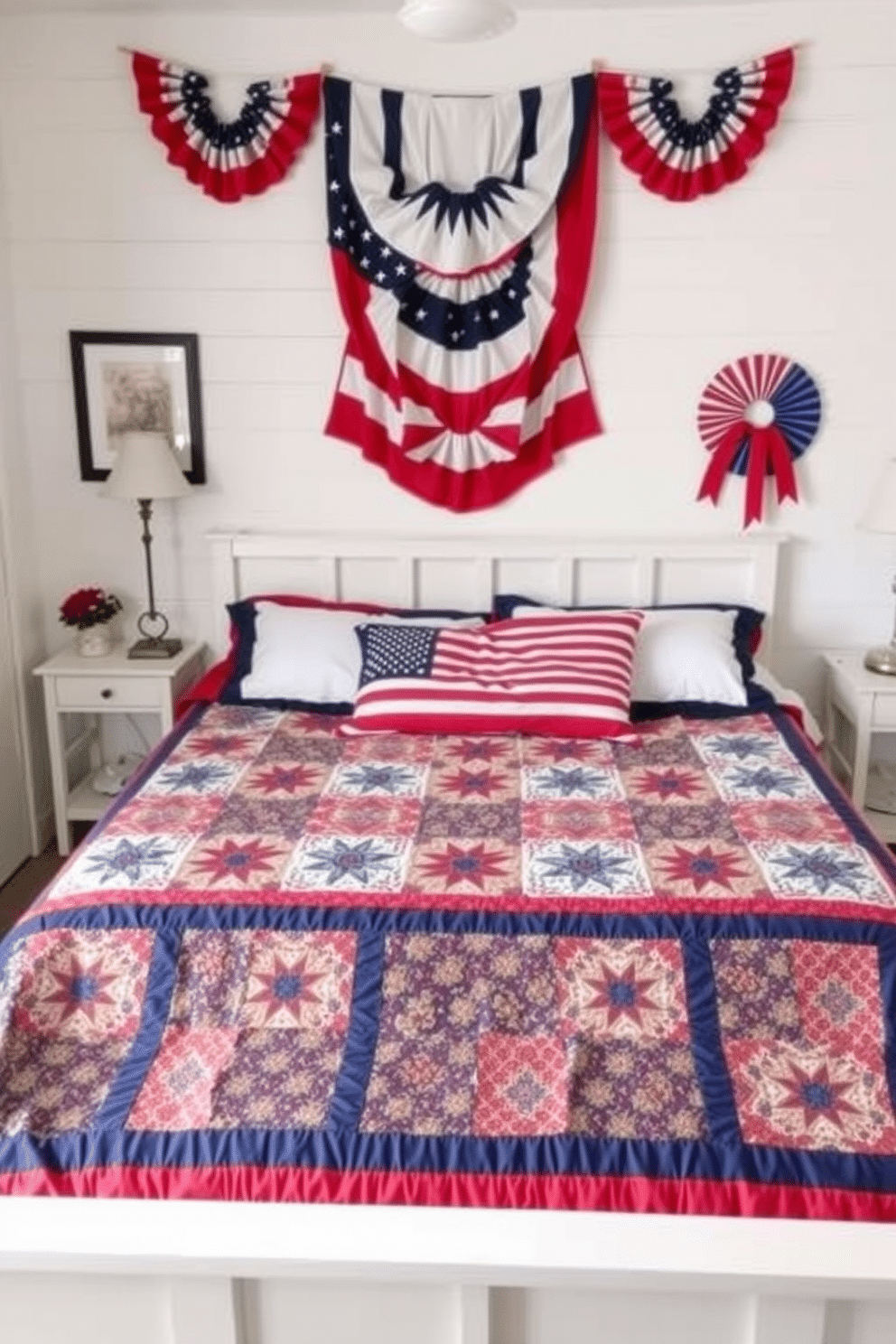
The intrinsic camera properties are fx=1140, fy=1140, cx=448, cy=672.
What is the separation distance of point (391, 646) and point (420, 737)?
285 mm

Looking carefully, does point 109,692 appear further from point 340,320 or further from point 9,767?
point 340,320

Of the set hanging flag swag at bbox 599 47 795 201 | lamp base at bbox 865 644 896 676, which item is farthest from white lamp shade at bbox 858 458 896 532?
hanging flag swag at bbox 599 47 795 201

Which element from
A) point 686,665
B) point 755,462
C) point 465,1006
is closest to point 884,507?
point 755,462

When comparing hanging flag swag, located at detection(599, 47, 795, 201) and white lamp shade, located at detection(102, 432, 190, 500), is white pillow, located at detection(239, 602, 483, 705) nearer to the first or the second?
white lamp shade, located at detection(102, 432, 190, 500)

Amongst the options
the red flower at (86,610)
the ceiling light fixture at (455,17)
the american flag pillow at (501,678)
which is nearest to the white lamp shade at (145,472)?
the red flower at (86,610)

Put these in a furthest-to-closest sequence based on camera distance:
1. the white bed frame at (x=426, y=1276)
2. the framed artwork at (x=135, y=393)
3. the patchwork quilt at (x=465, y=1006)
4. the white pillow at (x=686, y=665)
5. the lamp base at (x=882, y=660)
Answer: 1. the framed artwork at (x=135, y=393)
2. the lamp base at (x=882, y=660)
3. the white pillow at (x=686, y=665)
4. the patchwork quilt at (x=465, y=1006)
5. the white bed frame at (x=426, y=1276)

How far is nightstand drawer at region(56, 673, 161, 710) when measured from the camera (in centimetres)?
332

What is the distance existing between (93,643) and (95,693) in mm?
175

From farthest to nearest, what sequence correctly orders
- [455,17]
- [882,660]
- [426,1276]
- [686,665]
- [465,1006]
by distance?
[882,660], [686,665], [455,17], [465,1006], [426,1276]

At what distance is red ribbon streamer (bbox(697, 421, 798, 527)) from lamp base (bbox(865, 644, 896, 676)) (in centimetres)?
52

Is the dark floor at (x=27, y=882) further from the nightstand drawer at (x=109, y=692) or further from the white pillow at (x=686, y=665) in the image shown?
the white pillow at (x=686, y=665)

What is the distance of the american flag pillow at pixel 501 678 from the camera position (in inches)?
113

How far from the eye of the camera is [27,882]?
337 centimetres

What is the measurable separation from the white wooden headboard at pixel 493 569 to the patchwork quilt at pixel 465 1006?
1.11m
